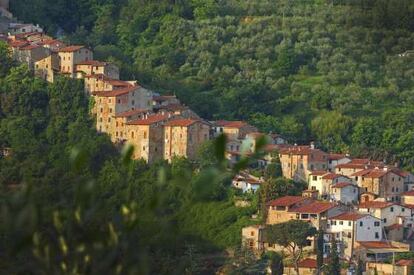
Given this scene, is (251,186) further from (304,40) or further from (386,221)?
(304,40)

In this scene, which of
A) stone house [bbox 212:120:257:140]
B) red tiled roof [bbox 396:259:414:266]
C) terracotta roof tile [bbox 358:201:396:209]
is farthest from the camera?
stone house [bbox 212:120:257:140]

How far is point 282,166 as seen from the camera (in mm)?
42531

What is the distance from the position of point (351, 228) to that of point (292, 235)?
173 cm

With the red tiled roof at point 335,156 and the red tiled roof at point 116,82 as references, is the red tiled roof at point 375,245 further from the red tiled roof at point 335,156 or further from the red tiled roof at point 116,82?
the red tiled roof at point 116,82

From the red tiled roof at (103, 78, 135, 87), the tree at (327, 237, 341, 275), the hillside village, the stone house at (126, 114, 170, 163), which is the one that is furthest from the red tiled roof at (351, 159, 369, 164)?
the tree at (327, 237, 341, 275)

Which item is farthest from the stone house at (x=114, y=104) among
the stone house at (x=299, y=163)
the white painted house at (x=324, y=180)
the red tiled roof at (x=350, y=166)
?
the red tiled roof at (x=350, y=166)

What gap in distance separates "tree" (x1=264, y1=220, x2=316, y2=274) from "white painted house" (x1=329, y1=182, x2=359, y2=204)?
9.99 feet

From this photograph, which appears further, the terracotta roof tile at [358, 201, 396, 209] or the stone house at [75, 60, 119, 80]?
the stone house at [75, 60, 119, 80]

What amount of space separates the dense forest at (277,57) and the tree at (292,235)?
28.7 ft

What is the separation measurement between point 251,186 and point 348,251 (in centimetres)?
362

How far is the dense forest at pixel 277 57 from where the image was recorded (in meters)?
50.0

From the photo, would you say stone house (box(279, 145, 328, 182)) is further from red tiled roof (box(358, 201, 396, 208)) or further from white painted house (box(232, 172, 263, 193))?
red tiled roof (box(358, 201, 396, 208))

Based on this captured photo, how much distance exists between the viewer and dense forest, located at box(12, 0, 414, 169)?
50.0 meters

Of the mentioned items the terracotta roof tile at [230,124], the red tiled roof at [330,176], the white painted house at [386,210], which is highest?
the terracotta roof tile at [230,124]
